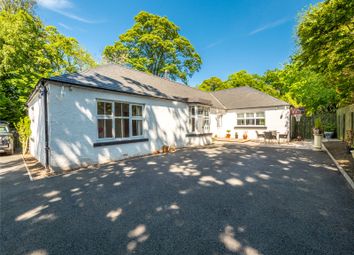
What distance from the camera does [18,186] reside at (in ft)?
16.9

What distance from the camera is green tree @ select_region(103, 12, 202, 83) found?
25859 mm

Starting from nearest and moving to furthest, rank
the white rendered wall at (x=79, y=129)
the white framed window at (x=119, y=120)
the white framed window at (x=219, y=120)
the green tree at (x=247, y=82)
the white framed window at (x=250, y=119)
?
the white rendered wall at (x=79, y=129), the white framed window at (x=119, y=120), the white framed window at (x=250, y=119), the white framed window at (x=219, y=120), the green tree at (x=247, y=82)

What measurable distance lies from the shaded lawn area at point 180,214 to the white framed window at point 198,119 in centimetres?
753

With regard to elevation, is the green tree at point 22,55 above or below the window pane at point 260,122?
above

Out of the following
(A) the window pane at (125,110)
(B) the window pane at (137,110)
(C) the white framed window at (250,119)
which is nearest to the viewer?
(A) the window pane at (125,110)

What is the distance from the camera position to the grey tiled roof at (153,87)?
8.13m

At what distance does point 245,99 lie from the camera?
18.5m

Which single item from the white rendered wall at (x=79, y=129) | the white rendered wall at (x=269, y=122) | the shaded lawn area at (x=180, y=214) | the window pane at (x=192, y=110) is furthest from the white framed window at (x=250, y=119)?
the white rendered wall at (x=79, y=129)

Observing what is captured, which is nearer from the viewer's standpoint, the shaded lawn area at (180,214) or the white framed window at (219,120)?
the shaded lawn area at (180,214)

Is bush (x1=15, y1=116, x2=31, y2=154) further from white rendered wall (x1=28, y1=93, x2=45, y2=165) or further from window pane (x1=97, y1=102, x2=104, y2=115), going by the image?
window pane (x1=97, y1=102, x2=104, y2=115)

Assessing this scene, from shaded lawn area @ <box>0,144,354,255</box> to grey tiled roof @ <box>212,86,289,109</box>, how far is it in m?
11.6

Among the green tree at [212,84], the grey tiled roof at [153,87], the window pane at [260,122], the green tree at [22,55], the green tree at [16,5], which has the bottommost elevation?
the window pane at [260,122]

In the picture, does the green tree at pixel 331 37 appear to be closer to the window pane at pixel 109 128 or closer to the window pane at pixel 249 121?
the window pane at pixel 109 128

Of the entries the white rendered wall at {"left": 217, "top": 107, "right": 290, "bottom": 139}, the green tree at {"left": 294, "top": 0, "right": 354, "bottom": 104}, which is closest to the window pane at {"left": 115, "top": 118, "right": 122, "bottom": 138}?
the green tree at {"left": 294, "top": 0, "right": 354, "bottom": 104}
